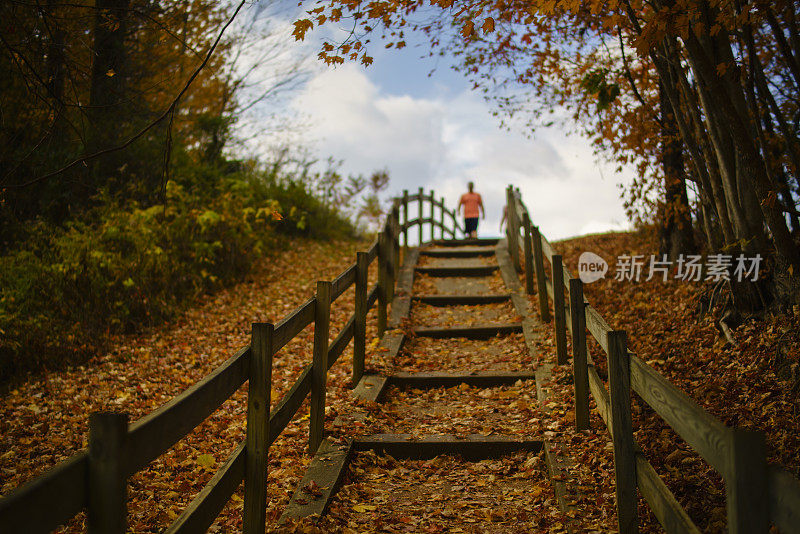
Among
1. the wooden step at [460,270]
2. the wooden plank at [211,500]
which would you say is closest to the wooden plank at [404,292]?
the wooden step at [460,270]

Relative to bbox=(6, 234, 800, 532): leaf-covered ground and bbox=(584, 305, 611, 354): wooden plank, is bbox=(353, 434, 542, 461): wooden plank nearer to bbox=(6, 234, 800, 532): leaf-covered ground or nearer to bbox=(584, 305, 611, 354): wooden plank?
bbox=(6, 234, 800, 532): leaf-covered ground

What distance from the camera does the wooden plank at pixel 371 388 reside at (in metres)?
6.63

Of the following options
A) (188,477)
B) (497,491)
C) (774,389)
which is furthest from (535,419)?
(188,477)

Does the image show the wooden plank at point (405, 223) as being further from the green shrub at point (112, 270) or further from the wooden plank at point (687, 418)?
the wooden plank at point (687, 418)

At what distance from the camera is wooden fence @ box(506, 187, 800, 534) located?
226 cm

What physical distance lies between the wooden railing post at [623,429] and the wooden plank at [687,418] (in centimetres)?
9

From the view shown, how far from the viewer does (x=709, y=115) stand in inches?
251

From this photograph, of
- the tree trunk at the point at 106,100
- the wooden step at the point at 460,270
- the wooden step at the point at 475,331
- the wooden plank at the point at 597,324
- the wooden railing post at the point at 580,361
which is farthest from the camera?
the wooden step at the point at 460,270

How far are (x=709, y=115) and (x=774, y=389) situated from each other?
2.84 m

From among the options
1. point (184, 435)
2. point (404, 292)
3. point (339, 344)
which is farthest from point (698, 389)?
point (404, 292)

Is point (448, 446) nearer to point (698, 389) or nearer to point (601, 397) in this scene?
point (601, 397)

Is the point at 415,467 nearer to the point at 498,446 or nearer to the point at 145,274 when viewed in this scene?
the point at 498,446

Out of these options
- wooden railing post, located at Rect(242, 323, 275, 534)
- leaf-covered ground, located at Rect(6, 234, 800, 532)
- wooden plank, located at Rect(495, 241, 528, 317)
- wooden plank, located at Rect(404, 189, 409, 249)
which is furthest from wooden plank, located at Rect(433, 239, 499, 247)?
wooden railing post, located at Rect(242, 323, 275, 534)

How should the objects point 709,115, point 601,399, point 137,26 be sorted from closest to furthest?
point 601,399 → point 709,115 → point 137,26
